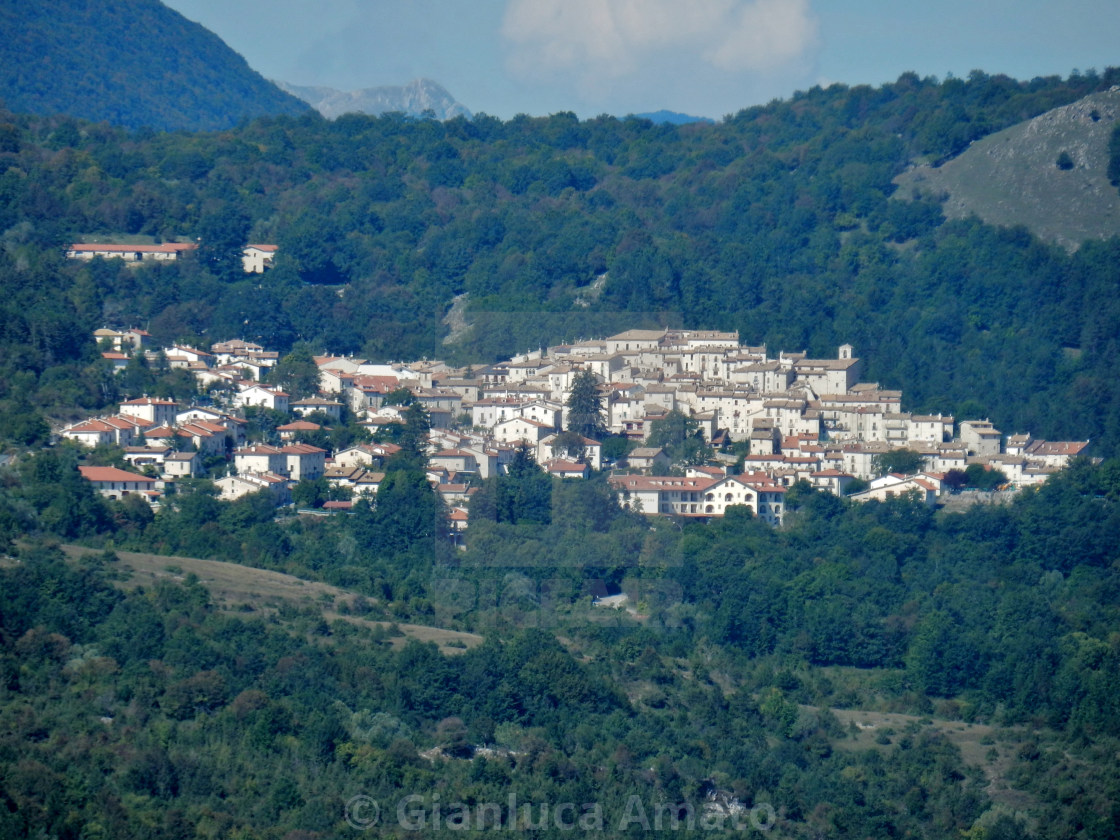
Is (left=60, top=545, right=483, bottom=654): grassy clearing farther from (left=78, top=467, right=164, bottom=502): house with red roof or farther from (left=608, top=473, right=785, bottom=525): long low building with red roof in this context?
(left=608, top=473, right=785, bottom=525): long low building with red roof

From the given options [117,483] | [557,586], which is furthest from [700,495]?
[117,483]

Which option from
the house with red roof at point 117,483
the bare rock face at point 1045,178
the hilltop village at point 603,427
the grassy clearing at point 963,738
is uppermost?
the bare rock face at point 1045,178

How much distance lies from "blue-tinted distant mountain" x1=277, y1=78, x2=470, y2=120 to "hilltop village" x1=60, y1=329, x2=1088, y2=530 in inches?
2920

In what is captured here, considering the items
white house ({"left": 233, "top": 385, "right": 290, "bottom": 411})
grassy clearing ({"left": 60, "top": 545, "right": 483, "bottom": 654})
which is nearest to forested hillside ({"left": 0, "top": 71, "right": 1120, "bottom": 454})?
white house ({"left": 233, "top": 385, "right": 290, "bottom": 411})

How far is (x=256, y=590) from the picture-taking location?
2759 centimetres

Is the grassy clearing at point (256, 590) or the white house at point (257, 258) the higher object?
the white house at point (257, 258)

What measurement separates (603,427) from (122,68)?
56.0 m

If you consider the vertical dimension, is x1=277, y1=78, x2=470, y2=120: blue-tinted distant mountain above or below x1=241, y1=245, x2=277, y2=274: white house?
above

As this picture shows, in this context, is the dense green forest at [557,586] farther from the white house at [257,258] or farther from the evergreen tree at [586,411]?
the evergreen tree at [586,411]

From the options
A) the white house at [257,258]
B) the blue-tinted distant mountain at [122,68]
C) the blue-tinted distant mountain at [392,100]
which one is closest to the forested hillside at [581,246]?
the white house at [257,258]

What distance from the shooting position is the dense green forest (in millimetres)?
22703

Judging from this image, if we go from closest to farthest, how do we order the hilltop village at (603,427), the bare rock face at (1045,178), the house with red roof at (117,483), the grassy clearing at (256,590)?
the grassy clearing at (256,590), the house with red roof at (117,483), the hilltop village at (603,427), the bare rock face at (1045,178)

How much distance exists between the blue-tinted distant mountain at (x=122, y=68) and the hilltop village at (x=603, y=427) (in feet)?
123

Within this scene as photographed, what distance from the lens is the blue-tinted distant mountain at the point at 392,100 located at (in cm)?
11231
